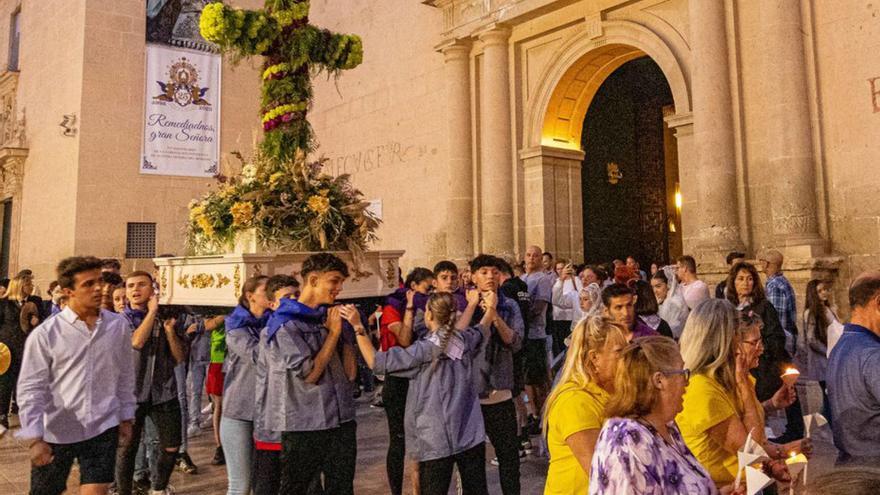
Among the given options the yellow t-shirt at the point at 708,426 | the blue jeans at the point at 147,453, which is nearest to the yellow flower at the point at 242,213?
the blue jeans at the point at 147,453

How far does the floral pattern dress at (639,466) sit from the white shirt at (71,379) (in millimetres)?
2879

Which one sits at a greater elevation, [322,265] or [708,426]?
[322,265]

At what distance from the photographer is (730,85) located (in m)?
9.40

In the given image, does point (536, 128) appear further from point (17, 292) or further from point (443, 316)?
point (443, 316)

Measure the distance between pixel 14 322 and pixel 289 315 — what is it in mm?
6336

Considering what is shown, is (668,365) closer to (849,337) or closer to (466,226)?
(849,337)

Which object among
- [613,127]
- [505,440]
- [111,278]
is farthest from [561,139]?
[111,278]

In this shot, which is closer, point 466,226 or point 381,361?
point 381,361

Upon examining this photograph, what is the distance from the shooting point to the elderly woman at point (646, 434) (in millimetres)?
1955

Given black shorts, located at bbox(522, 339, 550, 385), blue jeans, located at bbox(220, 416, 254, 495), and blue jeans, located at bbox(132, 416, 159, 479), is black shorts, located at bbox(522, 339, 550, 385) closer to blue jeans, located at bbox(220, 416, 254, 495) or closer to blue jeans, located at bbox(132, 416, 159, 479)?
blue jeans, located at bbox(220, 416, 254, 495)

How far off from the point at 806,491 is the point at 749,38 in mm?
9525

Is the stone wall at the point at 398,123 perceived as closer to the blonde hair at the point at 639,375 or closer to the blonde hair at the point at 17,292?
the blonde hair at the point at 17,292

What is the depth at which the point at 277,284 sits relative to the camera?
4176 millimetres

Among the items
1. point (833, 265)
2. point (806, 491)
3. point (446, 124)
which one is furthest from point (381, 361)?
point (446, 124)
